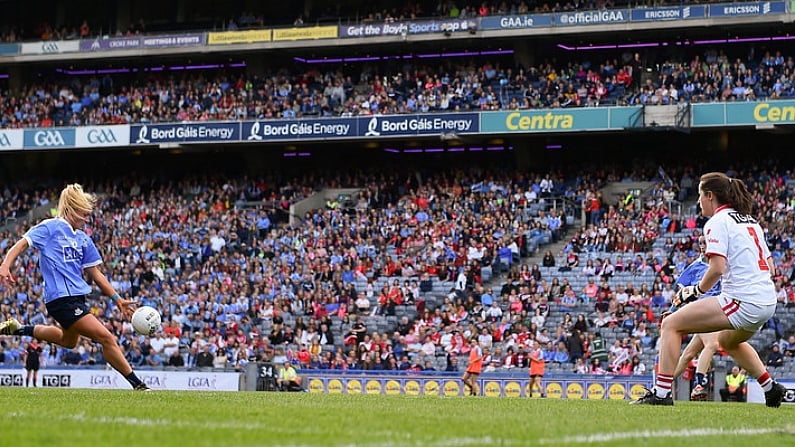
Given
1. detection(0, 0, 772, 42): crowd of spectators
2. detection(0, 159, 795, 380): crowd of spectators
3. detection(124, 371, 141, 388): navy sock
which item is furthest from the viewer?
detection(0, 0, 772, 42): crowd of spectators

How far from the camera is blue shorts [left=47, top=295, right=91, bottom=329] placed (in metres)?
12.8

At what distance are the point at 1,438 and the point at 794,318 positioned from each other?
85.1 feet

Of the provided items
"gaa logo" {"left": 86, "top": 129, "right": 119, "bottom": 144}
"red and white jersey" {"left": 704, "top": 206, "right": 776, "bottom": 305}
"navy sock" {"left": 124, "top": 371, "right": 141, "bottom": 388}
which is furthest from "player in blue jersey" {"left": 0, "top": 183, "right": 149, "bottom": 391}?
"gaa logo" {"left": 86, "top": 129, "right": 119, "bottom": 144}

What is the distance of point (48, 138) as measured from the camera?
47.3 metres

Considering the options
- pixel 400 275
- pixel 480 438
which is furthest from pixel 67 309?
pixel 400 275

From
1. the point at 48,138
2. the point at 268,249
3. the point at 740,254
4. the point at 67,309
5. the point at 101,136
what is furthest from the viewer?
the point at 48,138

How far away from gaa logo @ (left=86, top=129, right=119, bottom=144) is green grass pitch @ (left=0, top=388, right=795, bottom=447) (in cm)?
3580

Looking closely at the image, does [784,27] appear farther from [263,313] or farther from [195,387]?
[195,387]

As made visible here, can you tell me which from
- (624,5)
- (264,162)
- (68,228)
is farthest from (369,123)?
(68,228)

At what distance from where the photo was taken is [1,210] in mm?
49125

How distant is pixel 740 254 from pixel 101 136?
3829 cm

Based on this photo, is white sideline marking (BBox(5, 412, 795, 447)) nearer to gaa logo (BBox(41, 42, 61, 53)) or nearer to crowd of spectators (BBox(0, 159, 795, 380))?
crowd of spectators (BBox(0, 159, 795, 380))

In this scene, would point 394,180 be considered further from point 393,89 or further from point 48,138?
point 48,138

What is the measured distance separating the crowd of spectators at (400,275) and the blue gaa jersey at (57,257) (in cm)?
1822
